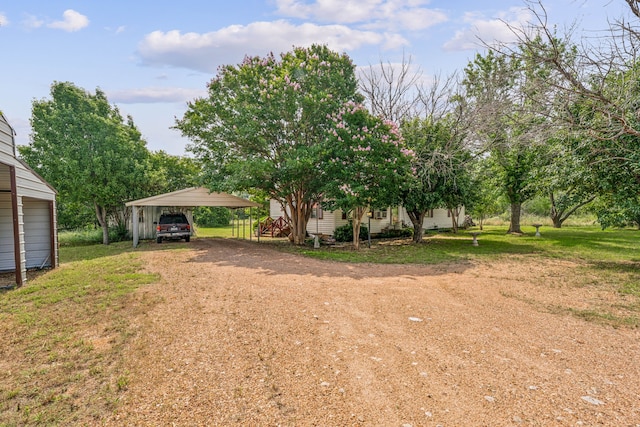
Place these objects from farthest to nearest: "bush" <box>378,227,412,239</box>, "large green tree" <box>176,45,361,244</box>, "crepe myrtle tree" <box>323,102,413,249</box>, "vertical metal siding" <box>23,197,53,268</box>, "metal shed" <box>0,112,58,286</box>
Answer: "bush" <box>378,227,412,239</box> → "large green tree" <box>176,45,361,244</box> → "crepe myrtle tree" <box>323,102,413,249</box> → "vertical metal siding" <box>23,197,53,268</box> → "metal shed" <box>0,112,58,286</box>

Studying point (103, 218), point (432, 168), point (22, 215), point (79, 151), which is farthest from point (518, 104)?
point (103, 218)

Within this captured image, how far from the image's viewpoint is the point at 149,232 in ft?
63.5

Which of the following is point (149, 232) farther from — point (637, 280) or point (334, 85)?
point (637, 280)

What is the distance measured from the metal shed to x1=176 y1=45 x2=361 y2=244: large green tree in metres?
5.85

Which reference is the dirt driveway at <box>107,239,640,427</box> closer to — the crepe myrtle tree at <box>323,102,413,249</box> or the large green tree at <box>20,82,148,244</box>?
the crepe myrtle tree at <box>323,102,413,249</box>

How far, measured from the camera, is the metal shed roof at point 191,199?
15086 millimetres

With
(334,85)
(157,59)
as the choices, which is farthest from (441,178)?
(157,59)

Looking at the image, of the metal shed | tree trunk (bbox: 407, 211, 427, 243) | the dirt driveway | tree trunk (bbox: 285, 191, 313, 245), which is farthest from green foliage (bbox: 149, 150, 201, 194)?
the dirt driveway

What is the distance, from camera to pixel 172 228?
16.0m

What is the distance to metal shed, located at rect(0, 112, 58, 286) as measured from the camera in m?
7.11

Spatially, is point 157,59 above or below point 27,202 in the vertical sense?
above

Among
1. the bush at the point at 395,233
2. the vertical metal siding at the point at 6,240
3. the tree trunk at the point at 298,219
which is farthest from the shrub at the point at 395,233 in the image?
the vertical metal siding at the point at 6,240

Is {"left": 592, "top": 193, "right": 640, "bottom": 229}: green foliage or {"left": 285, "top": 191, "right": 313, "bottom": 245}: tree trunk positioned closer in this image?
{"left": 592, "top": 193, "right": 640, "bottom": 229}: green foliage

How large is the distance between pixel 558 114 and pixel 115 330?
916 centimetres
